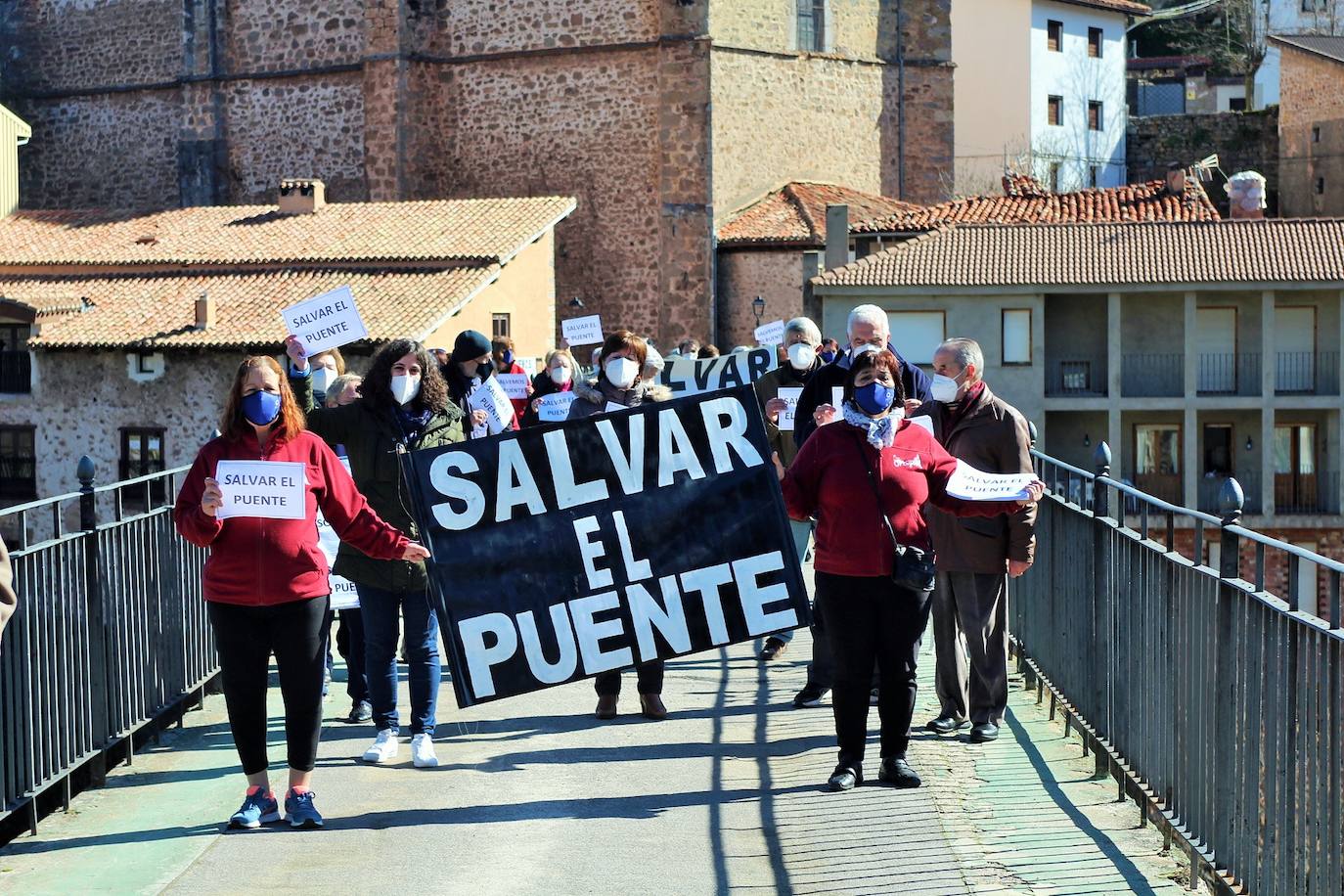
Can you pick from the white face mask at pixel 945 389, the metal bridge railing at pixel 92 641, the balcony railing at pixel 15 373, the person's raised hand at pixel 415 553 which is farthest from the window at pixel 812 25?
the person's raised hand at pixel 415 553

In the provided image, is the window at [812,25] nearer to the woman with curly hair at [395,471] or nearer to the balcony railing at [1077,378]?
the balcony railing at [1077,378]

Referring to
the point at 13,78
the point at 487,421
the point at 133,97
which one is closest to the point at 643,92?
the point at 133,97

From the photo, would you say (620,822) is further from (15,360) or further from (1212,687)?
(15,360)

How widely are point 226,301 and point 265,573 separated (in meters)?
26.5

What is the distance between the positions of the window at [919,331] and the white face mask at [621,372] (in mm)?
32174

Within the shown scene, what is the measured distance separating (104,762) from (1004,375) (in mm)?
36609

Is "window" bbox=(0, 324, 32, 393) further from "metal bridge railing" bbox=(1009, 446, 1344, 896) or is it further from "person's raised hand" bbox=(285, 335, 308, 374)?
"metal bridge railing" bbox=(1009, 446, 1344, 896)

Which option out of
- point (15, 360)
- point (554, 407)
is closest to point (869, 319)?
point (554, 407)

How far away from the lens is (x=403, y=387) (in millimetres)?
8102

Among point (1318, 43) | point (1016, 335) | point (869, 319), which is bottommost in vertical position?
point (869, 319)

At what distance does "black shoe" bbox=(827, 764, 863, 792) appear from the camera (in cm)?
759

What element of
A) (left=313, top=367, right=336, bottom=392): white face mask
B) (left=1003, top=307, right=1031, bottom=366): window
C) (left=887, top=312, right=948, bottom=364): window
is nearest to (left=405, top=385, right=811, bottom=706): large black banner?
(left=313, top=367, right=336, bottom=392): white face mask

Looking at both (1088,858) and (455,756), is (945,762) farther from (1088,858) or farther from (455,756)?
(455,756)

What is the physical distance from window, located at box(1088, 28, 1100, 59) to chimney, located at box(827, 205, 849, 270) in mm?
24890
